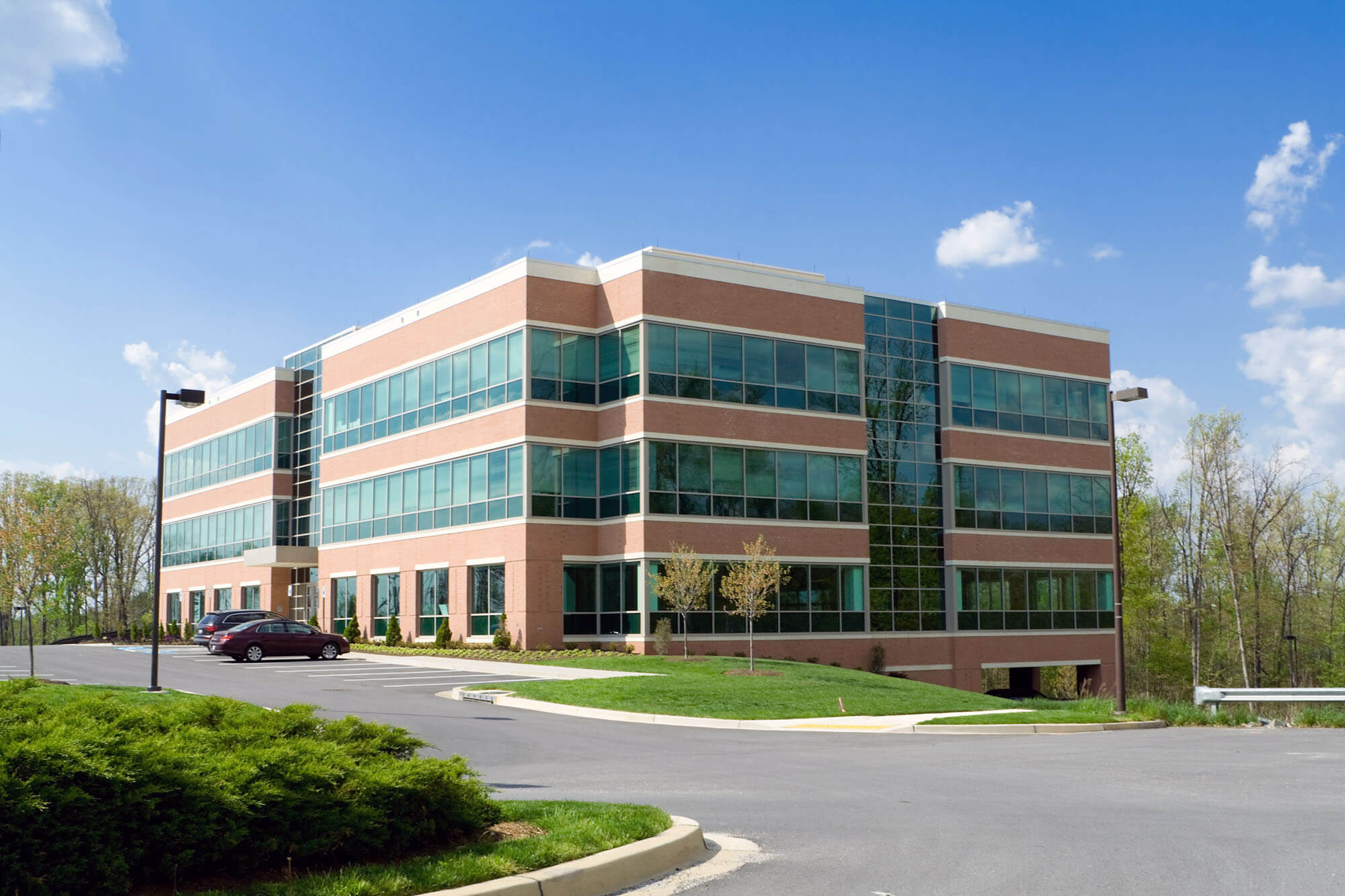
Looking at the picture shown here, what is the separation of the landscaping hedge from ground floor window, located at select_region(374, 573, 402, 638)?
35813 millimetres

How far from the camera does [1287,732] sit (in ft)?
68.5

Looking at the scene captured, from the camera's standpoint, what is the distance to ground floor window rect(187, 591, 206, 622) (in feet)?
201

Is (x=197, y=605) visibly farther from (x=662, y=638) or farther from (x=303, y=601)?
(x=662, y=638)

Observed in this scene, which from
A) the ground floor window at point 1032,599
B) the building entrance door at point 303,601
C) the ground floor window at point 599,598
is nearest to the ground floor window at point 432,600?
the ground floor window at point 599,598

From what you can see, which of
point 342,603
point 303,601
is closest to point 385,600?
point 342,603

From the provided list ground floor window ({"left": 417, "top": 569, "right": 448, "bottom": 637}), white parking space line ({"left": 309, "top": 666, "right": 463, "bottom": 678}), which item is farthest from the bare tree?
ground floor window ({"left": 417, "top": 569, "right": 448, "bottom": 637})

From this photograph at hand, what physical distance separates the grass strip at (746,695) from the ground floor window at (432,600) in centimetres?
1198

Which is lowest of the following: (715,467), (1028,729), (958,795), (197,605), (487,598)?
(1028,729)

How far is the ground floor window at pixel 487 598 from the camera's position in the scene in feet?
128

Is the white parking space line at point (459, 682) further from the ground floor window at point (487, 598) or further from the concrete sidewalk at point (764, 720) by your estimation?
the ground floor window at point (487, 598)

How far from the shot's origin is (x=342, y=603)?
48062mm

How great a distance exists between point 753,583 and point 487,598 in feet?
32.9

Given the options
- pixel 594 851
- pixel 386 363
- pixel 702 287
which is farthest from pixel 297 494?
pixel 594 851

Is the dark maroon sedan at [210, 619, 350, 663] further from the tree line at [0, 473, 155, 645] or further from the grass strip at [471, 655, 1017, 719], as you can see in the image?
the tree line at [0, 473, 155, 645]
